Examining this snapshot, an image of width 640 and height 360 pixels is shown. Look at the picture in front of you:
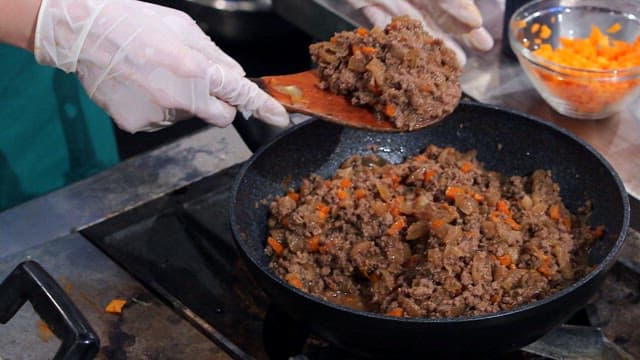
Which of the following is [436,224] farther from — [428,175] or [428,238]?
[428,175]

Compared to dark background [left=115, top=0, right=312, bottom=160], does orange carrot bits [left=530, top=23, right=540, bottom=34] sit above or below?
above

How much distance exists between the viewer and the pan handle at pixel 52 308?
1.03 metres

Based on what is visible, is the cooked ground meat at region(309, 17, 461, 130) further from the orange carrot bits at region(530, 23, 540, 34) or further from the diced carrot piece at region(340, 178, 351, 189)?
the orange carrot bits at region(530, 23, 540, 34)

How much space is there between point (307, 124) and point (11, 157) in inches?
31.5

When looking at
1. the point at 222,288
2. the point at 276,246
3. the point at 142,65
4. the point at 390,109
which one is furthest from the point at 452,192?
the point at 142,65

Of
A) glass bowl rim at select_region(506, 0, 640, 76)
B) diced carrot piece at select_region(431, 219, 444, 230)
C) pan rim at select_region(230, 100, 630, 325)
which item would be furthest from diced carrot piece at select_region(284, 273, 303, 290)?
glass bowl rim at select_region(506, 0, 640, 76)

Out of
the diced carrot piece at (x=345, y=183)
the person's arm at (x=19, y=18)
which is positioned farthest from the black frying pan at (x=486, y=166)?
the person's arm at (x=19, y=18)

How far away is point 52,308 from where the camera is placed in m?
1.08

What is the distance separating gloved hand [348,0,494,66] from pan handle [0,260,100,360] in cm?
92

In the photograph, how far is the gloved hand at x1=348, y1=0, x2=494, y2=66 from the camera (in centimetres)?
169

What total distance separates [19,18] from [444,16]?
83cm

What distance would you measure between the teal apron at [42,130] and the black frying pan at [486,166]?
0.72 meters

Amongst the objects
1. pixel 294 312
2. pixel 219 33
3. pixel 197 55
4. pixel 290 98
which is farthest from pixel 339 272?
pixel 219 33

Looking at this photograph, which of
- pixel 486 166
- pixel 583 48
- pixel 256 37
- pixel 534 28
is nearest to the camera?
pixel 486 166
